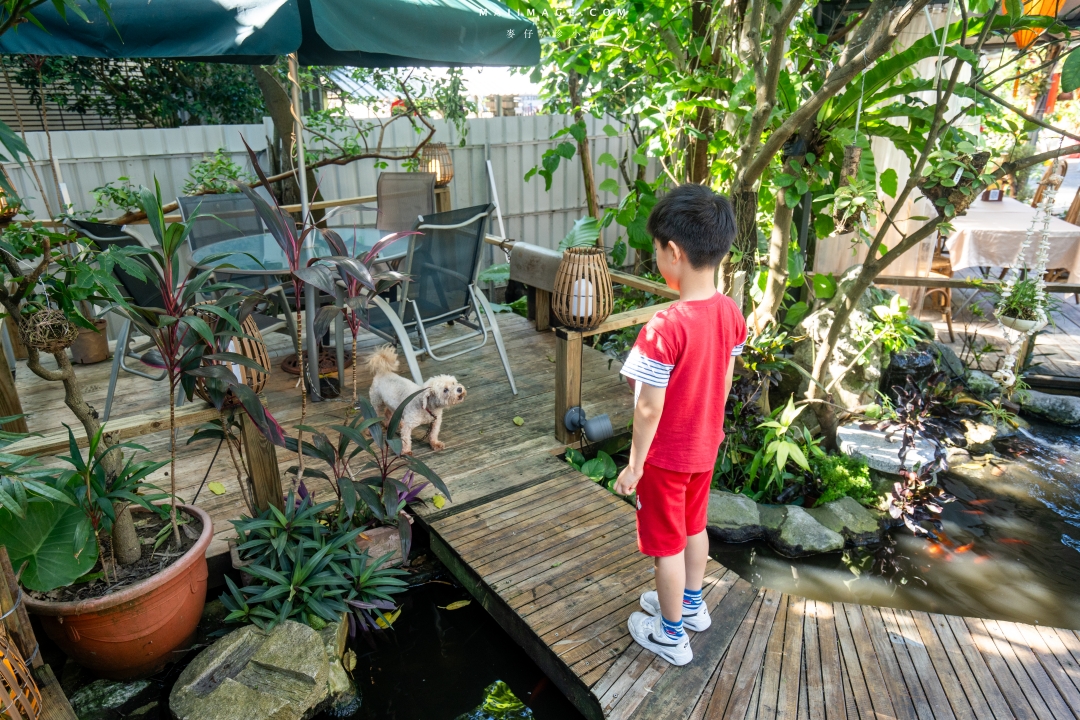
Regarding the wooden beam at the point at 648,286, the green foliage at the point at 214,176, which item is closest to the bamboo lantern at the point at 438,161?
the green foliage at the point at 214,176

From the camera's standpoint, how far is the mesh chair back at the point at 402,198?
4508 millimetres

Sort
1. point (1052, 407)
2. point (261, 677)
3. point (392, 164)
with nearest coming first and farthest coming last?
1. point (261, 677)
2. point (1052, 407)
3. point (392, 164)

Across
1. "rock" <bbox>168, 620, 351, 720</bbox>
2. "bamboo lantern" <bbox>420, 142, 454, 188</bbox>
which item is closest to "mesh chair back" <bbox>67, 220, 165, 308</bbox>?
"rock" <bbox>168, 620, 351, 720</bbox>

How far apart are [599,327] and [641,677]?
1.64 meters

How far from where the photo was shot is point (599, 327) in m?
3.16

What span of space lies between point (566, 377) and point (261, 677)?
1.77 m

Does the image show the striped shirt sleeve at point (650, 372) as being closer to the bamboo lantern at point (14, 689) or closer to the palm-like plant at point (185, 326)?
the palm-like plant at point (185, 326)

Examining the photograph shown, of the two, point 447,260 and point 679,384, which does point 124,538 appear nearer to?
point 679,384

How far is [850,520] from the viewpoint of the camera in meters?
3.08

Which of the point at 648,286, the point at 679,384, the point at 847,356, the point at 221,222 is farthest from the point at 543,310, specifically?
the point at 679,384

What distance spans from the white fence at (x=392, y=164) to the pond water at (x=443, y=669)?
3032 mm

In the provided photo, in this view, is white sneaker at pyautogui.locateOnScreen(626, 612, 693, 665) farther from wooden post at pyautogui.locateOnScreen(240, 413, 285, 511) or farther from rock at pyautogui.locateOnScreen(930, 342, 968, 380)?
rock at pyautogui.locateOnScreen(930, 342, 968, 380)

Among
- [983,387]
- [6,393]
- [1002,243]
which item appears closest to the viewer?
[6,393]

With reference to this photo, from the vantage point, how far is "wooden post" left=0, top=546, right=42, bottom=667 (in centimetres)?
160
